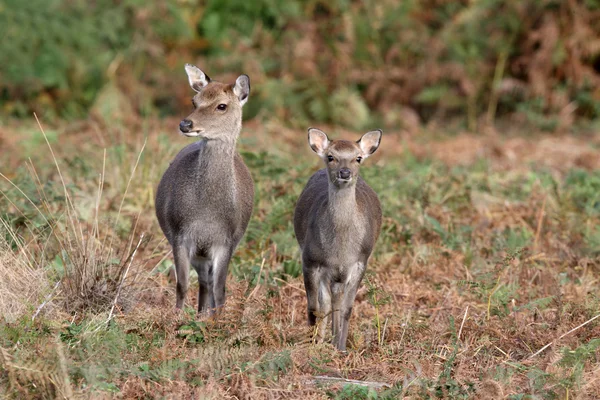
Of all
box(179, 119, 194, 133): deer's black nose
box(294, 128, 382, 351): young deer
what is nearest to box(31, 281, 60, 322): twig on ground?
box(179, 119, 194, 133): deer's black nose

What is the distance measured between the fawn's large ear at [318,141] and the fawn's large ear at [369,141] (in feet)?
0.80

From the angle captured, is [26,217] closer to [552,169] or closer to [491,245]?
[491,245]

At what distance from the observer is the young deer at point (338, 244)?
6590 mm

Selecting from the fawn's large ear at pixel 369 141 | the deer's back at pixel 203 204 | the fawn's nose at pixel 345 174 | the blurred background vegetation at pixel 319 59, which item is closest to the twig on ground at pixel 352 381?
the fawn's nose at pixel 345 174

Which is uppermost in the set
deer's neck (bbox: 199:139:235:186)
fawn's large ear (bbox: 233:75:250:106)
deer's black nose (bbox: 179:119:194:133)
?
fawn's large ear (bbox: 233:75:250:106)

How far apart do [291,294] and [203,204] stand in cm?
99

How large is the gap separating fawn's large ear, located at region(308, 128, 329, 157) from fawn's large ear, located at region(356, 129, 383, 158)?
244 millimetres

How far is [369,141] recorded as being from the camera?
6938 mm

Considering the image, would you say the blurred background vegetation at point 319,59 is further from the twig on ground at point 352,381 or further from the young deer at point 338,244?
the twig on ground at point 352,381

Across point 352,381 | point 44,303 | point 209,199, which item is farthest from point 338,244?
point 44,303

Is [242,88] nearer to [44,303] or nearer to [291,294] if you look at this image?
[291,294]

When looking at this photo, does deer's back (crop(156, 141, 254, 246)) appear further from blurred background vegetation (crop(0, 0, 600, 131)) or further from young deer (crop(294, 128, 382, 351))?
blurred background vegetation (crop(0, 0, 600, 131))

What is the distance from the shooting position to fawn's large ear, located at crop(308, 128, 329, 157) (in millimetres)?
6875

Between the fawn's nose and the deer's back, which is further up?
the fawn's nose
